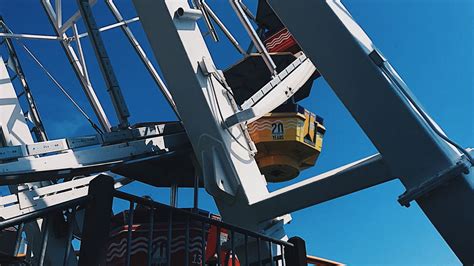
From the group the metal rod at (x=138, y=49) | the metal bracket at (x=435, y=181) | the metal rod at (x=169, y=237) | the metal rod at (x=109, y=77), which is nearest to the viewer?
the metal rod at (x=169, y=237)

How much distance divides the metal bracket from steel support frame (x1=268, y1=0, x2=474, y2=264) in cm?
4

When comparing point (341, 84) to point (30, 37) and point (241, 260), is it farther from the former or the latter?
point (30, 37)

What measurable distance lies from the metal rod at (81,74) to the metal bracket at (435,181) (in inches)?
277

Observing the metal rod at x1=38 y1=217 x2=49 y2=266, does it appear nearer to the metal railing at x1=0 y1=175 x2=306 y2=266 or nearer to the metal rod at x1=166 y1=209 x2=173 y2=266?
the metal railing at x1=0 y1=175 x2=306 y2=266

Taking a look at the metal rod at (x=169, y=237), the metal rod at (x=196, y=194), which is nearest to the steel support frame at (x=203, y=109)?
the metal rod at (x=196, y=194)

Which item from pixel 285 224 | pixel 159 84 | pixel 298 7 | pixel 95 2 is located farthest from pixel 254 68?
pixel 298 7

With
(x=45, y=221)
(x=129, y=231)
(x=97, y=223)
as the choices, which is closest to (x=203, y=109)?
(x=129, y=231)

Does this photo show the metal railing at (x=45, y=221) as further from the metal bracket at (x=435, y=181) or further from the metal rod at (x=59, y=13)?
the metal rod at (x=59, y=13)

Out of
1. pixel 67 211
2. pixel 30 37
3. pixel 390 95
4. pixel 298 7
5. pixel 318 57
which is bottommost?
pixel 67 211

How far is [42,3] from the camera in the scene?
37.1 feet

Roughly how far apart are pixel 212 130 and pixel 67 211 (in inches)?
151

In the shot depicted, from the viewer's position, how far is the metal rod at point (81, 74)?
34.3ft

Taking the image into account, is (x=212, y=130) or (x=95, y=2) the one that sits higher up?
(x=95, y=2)

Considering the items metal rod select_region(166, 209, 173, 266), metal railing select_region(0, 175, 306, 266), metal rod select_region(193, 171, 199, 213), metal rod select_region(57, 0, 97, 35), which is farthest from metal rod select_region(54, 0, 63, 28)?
metal rod select_region(166, 209, 173, 266)
